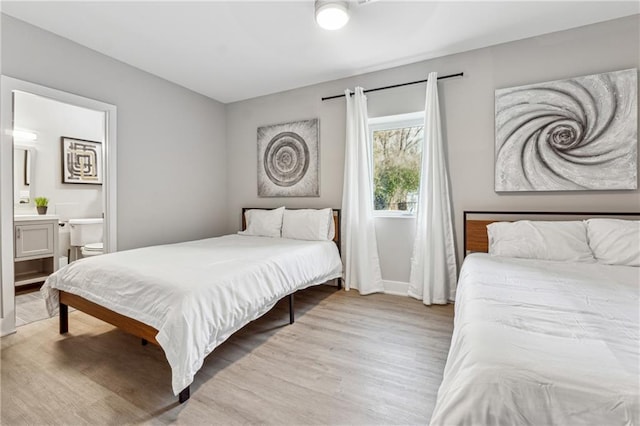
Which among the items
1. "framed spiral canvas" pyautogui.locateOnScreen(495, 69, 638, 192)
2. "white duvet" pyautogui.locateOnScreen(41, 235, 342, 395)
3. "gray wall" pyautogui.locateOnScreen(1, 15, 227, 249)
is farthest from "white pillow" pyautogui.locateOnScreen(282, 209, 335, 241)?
"framed spiral canvas" pyautogui.locateOnScreen(495, 69, 638, 192)

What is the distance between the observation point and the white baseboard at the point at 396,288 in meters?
3.16

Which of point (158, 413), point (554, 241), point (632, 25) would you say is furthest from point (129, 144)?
point (632, 25)

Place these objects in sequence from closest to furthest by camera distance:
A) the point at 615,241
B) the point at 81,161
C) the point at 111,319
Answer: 1. the point at 111,319
2. the point at 615,241
3. the point at 81,161

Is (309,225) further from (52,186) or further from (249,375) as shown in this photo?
(52,186)

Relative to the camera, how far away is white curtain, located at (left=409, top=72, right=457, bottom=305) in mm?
2836

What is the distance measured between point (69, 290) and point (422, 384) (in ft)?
8.08

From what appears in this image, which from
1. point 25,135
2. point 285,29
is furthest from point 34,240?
point 285,29

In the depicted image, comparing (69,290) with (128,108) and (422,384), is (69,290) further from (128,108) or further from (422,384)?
(422,384)

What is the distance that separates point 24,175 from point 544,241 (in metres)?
5.79

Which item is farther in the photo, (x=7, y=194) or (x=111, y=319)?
(x=7, y=194)

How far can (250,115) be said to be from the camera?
4.11m

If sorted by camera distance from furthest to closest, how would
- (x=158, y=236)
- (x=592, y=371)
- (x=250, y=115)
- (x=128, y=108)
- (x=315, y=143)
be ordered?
(x=250, y=115) → (x=315, y=143) → (x=158, y=236) → (x=128, y=108) → (x=592, y=371)

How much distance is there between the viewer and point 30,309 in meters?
2.71

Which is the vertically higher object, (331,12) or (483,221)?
(331,12)
